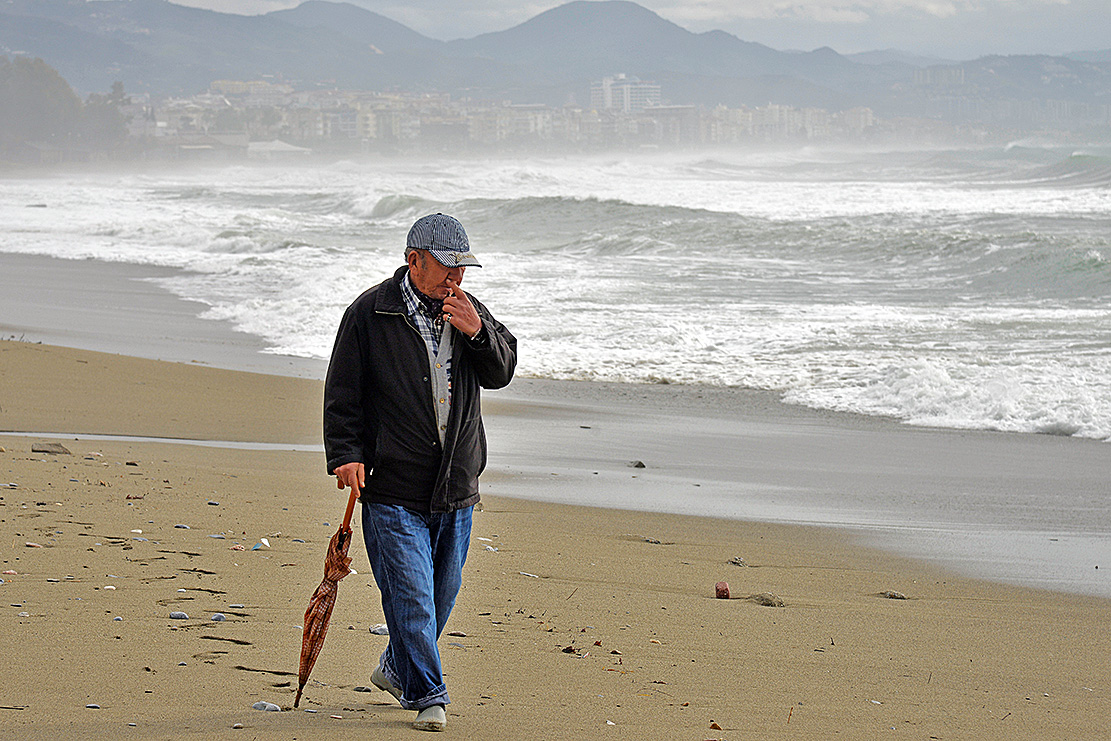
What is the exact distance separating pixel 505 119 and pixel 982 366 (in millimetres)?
168835

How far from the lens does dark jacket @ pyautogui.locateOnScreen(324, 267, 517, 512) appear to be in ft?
Answer: 10.4

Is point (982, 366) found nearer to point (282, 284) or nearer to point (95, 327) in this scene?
point (95, 327)

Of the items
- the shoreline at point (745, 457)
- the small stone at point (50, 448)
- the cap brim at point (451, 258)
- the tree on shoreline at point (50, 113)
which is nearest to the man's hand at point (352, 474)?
the cap brim at point (451, 258)

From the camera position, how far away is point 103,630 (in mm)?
3799

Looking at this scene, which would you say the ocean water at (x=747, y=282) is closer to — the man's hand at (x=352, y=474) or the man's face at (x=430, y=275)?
the man's face at (x=430, y=275)

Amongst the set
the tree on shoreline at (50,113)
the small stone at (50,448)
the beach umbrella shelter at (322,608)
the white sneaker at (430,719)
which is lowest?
the small stone at (50,448)

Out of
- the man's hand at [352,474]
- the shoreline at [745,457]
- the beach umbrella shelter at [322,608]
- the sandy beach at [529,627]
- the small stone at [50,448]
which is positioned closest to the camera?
the man's hand at [352,474]

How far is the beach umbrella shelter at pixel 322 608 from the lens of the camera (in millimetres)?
3195

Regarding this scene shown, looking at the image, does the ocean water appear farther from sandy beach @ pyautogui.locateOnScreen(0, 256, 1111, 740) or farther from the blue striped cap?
the blue striped cap

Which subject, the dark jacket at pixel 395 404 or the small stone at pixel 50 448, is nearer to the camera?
the dark jacket at pixel 395 404

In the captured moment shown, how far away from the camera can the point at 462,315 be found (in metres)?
3.12

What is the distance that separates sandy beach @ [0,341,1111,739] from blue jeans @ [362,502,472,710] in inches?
6.7

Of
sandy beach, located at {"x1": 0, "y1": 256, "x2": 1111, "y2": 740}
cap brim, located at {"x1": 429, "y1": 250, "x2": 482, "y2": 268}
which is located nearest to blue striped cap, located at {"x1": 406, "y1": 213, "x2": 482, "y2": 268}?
cap brim, located at {"x1": 429, "y1": 250, "x2": 482, "y2": 268}

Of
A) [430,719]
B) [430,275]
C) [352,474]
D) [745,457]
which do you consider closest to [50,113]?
[745,457]
